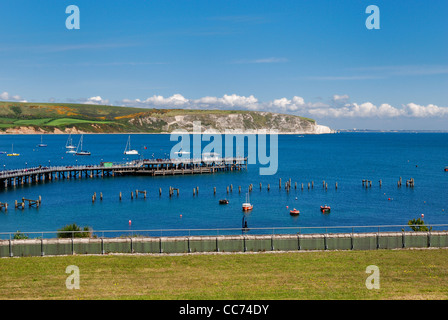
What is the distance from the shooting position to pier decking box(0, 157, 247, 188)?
359 ft

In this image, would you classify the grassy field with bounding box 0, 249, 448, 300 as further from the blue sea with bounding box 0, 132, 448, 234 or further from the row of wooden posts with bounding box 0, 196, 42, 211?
the row of wooden posts with bounding box 0, 196, 42, 211

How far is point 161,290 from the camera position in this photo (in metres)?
25.4

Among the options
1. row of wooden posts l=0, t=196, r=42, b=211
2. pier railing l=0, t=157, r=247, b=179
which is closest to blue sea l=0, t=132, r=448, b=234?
row of wooden posts l=0, t=196, r=42, b=211

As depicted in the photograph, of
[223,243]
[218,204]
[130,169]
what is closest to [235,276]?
[223,243]

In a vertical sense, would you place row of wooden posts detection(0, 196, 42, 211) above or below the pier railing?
Answer: below

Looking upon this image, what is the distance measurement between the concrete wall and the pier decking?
7469 cm

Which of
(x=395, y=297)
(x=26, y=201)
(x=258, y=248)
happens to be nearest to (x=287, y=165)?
(x=26, y=201)

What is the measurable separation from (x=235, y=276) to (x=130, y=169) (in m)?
100.0

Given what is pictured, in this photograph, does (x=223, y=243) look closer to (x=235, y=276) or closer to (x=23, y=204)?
(x=235, y=276)

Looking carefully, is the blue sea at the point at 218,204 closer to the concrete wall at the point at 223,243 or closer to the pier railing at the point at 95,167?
the pier railing at the point at 95,167

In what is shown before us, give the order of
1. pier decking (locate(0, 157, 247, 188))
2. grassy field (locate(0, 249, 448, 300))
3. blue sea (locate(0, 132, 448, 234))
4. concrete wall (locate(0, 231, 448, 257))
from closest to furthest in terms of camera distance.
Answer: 1. grassy field (locate(0, 249, 448, 300))
2. concrete wall (locate(0, 231, 448, 257))
3. blue sea (locate(0, 132, 448, 234))
4. pier decking (locate(0, 157, 247, 188))

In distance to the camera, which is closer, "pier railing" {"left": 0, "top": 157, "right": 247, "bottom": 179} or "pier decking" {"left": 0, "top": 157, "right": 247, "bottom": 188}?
"pier railing" {"left": 0, "top": 157, "right": 247, "bottom": 179}

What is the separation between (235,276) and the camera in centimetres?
2841
